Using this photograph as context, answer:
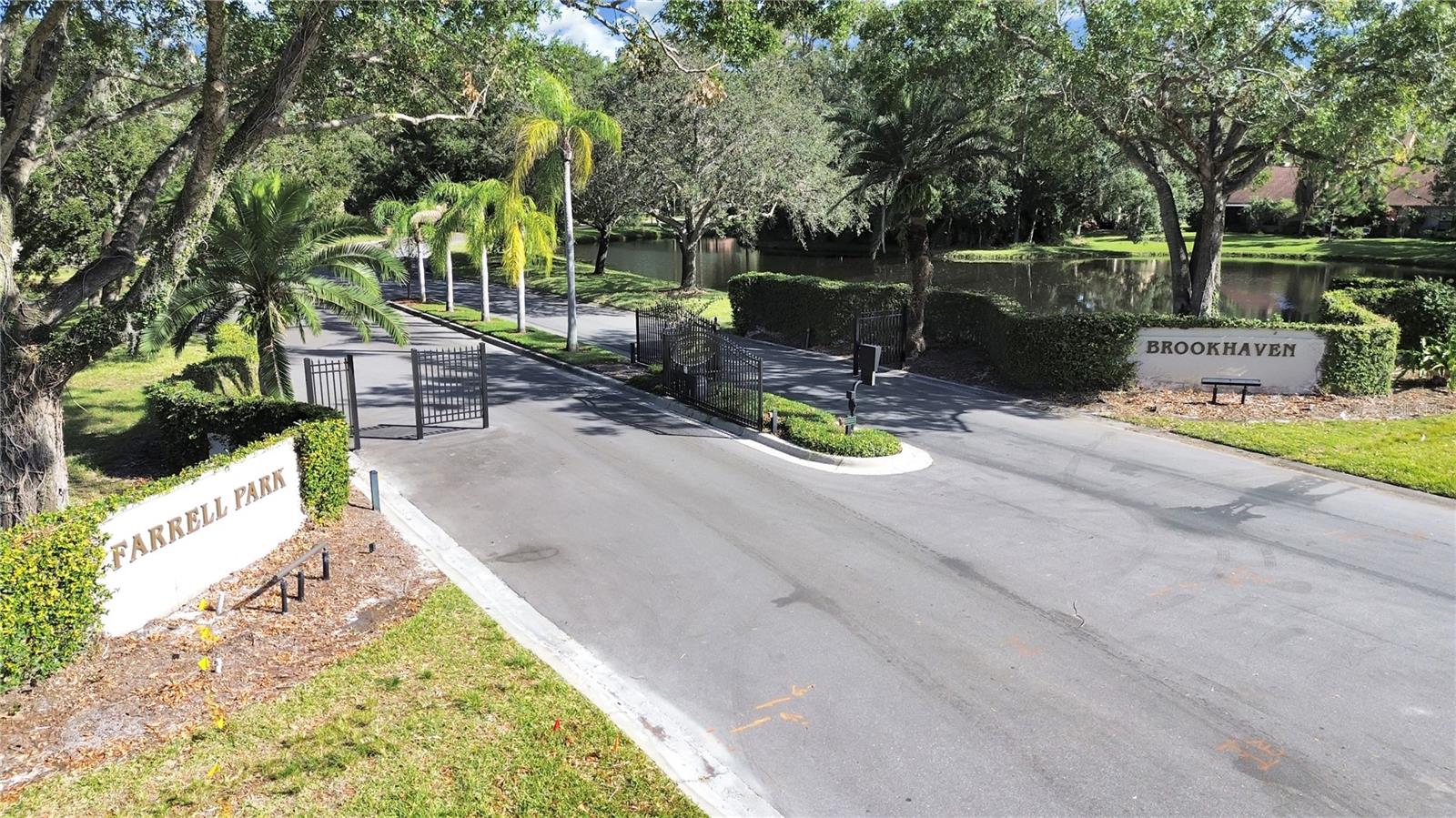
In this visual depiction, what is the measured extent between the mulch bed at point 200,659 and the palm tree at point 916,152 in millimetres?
15683

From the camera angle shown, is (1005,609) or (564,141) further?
(564,141)

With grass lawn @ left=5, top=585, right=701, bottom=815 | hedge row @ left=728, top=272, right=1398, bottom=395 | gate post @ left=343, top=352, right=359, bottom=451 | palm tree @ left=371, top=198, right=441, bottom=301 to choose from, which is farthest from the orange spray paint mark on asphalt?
palm tree @ left=371, top=198, right=441, bottom=301

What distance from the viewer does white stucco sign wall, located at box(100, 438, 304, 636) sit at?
27.4 ft

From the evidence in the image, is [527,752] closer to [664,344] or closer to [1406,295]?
[664,344]

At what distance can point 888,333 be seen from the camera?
76.2ft

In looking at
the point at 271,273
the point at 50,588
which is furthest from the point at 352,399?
the point at 50,588

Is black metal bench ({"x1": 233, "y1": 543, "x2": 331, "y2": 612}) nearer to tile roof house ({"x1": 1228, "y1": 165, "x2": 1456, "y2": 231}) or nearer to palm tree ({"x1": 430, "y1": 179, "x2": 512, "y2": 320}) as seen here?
palm tree ({"x1": 430, "y1": 179, "x2": 512, "y2": 320})

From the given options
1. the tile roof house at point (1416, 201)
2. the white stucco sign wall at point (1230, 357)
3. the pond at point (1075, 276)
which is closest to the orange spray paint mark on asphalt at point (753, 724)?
the white stucco sign wall at point (1230, 357)

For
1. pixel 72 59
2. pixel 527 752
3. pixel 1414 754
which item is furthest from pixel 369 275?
pixel 1414 754

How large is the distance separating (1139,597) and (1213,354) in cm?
1101

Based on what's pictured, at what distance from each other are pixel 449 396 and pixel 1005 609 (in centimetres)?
1349

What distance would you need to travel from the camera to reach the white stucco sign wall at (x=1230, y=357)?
59.4ft

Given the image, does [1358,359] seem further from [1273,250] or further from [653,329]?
[1273,250]

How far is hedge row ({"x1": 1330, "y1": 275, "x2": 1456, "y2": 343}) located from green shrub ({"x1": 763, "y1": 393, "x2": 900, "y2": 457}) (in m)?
13.9
